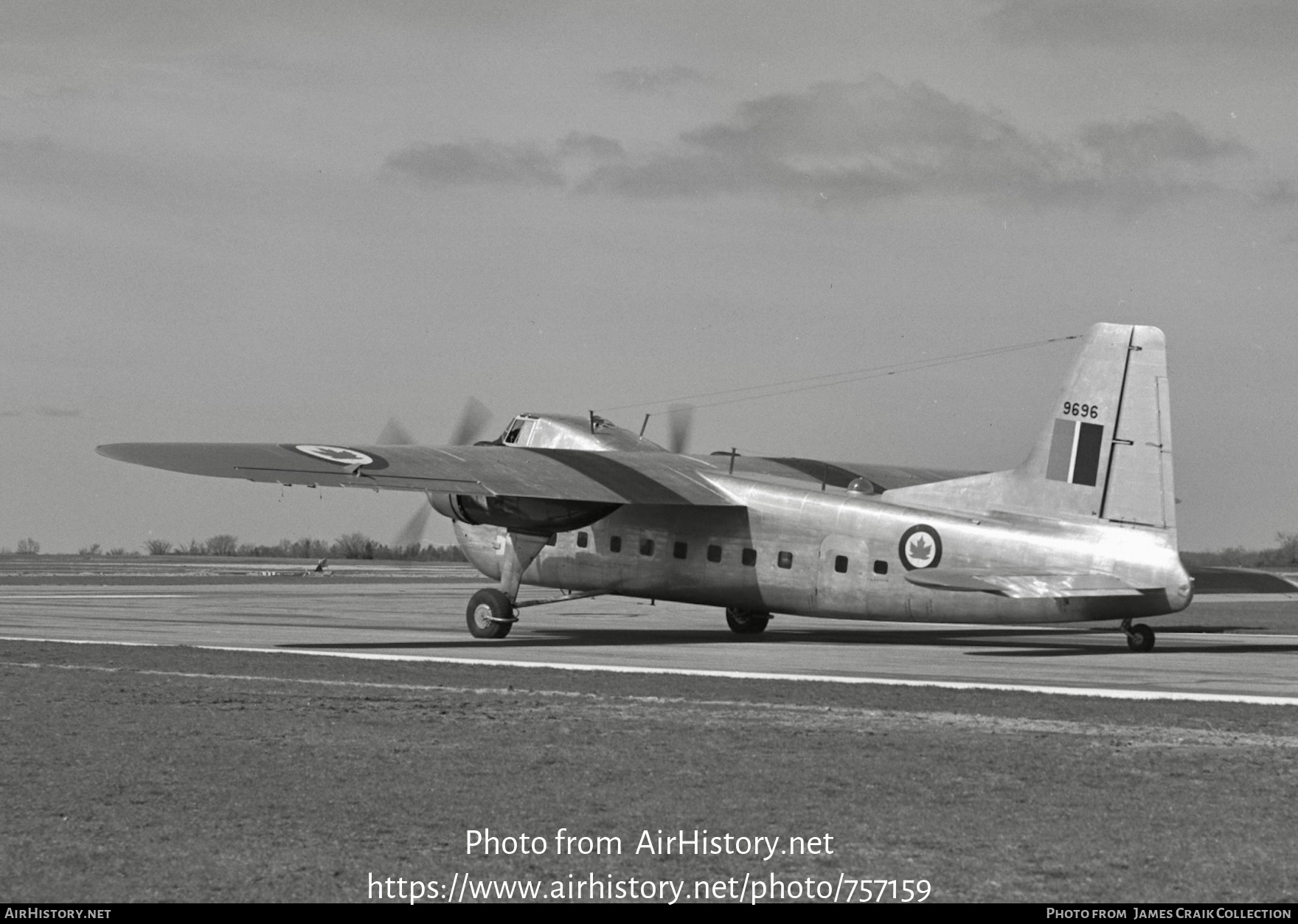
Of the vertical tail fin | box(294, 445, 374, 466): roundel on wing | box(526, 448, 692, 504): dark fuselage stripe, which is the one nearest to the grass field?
A: the vertical tail fin

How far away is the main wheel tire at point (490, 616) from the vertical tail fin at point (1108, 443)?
10545mm

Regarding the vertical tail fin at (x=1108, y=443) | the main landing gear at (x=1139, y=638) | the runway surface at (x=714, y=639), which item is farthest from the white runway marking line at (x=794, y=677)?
the main landing gear at (x=1139, y=638)

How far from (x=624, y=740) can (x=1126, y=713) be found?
21.0 feet

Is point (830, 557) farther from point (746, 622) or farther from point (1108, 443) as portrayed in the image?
point (1108, 443)

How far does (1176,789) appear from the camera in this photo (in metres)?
13.4

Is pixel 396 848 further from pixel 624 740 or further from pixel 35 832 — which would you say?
pixel 624 740

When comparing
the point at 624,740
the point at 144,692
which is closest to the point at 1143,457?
the point at 624,740

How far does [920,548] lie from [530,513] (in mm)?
8795

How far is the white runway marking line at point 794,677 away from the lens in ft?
69.5

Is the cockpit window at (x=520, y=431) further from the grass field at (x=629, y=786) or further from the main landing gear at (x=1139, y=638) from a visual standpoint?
the grass field at (x=629, y=786)

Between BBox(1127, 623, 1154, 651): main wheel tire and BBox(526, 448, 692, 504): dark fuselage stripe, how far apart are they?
903cm

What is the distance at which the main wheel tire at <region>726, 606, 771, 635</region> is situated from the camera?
36.6 meters

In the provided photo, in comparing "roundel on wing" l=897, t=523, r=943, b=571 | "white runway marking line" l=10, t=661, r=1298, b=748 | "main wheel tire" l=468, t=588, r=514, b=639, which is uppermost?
"roundel on wing" l=897, t=523, r=943, b=571

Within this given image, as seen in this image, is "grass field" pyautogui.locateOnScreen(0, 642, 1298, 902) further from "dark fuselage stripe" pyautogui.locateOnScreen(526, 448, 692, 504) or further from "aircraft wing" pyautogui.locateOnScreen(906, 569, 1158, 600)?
"dark fuselage stripe" pyautogui.locateOnScreen(526, 448, 692, 504)
